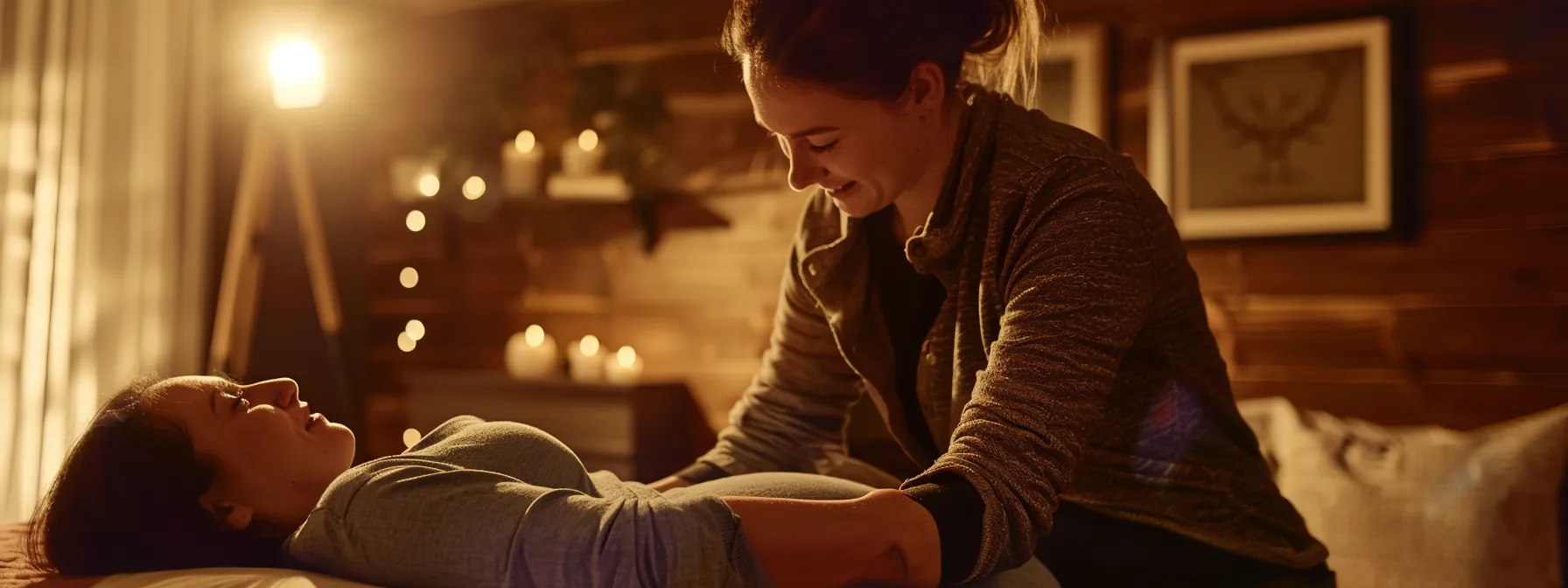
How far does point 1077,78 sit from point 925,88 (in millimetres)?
2152

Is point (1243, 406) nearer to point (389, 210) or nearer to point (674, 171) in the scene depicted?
point (674, 171)

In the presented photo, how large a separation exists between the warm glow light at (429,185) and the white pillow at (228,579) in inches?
123

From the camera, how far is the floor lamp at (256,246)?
3.84 metres

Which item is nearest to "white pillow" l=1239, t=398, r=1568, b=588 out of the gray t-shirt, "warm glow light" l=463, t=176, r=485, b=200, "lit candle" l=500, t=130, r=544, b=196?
the gray t-shirt

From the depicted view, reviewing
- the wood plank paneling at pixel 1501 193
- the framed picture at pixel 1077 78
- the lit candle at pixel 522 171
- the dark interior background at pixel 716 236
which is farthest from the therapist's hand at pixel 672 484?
the lit candle at pixel 522 171

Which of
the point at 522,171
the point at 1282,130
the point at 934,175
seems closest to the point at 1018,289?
the point at 934,175

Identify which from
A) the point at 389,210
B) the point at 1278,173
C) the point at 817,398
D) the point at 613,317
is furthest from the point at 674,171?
the point at 817,398

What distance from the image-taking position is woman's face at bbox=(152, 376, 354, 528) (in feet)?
3.59

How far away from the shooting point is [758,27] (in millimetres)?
1127

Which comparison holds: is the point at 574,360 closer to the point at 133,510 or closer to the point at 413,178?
the point at 413,178

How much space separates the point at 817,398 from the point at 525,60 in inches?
114

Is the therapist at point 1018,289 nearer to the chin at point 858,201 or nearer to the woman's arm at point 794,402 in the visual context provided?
the chin at point 858,201

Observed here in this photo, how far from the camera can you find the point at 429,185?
3994mm

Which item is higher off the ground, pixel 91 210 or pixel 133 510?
pixel 91 210
